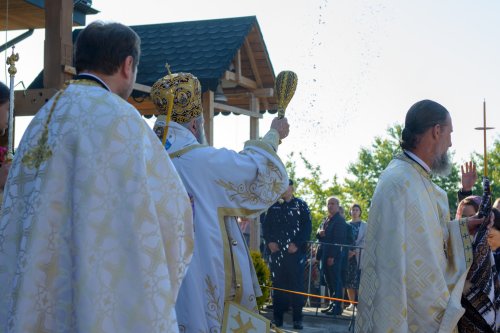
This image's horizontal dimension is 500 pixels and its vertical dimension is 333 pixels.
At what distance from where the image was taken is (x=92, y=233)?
3268 mm

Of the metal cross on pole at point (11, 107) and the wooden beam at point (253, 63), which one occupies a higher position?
the wooden beam at point (253, 63)

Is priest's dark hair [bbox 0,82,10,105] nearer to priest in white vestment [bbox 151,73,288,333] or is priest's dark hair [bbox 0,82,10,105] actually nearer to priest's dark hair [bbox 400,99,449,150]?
priest in white vestment [bbox 151,73,288,333]

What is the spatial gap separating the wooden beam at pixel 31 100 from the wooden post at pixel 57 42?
80 millimetres

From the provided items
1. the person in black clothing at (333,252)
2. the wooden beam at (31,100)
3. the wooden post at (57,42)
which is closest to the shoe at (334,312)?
the person in black clothing at (333,252)

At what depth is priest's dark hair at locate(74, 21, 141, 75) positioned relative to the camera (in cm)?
346

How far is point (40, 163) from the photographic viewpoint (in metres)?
3.39

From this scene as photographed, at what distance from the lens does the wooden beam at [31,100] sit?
758cm

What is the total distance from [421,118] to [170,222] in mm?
2448

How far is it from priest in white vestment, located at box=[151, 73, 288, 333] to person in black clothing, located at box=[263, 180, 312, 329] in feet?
22.8

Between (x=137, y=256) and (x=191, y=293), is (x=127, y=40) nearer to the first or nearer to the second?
(x=137, y=256)

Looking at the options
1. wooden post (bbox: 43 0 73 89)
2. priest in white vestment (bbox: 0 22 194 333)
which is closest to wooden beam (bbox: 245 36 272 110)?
wooden post (bbox: 43 0 73 89)

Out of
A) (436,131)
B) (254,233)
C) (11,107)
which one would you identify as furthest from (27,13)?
(436,131)

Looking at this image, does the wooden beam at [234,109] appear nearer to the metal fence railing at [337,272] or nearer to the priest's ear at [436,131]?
the metal fence railing at [337,272]

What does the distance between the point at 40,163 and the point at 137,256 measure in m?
0.53
